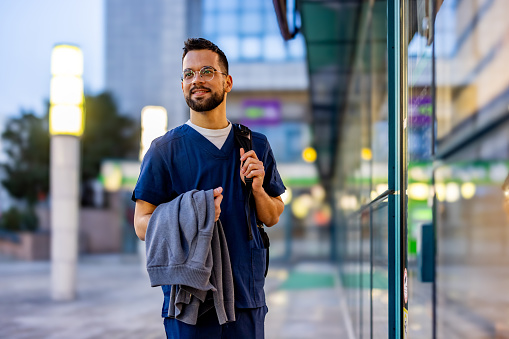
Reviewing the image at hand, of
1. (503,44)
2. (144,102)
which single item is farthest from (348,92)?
A: (144,102)

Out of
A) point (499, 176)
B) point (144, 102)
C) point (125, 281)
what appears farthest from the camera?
point (144, 102)

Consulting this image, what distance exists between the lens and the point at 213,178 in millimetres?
2207

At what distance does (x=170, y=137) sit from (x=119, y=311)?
7252mm

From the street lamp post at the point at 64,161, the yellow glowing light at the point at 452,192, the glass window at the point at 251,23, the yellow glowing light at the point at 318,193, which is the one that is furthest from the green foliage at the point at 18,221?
the yellow glowing light at the point at 452,192

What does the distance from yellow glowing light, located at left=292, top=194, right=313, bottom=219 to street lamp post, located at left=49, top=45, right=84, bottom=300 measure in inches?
610

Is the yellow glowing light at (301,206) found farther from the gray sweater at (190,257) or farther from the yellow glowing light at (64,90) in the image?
the gray sweater at (190,257)

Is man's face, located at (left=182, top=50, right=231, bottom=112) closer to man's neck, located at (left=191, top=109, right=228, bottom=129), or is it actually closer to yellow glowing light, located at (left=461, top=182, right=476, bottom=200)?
man's neck, located at (left=191, top=109, right=228, bottom=129)

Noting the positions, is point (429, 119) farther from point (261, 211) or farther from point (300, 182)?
point (300, 182)

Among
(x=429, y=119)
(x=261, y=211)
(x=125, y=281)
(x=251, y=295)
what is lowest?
(x=125, y=281)

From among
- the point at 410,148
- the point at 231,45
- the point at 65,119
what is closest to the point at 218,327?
the point at 410,148

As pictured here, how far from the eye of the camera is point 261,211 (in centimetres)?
224

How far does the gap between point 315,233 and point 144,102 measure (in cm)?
1566

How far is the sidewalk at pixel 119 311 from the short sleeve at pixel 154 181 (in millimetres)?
4895

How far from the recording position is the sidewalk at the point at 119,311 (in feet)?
23.5
